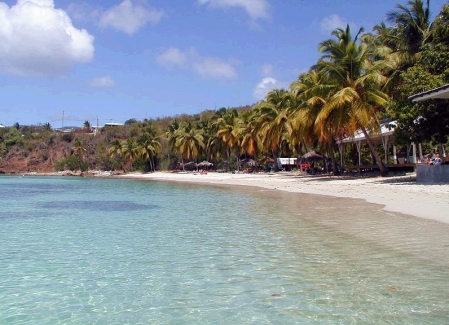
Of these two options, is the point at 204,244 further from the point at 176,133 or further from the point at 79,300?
the point at 176,133

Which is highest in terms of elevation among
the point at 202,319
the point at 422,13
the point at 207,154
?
the point at 422,13

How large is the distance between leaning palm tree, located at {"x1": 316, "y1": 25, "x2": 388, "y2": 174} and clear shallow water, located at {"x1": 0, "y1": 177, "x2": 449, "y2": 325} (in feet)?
42.6

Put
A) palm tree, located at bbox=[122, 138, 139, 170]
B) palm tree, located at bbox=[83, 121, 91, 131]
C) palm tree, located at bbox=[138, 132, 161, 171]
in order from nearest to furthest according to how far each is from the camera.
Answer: palm tree, located at bbox=[138, 132, 161, 171] < palm tree, located at bbox=[122, 138, 139, 170] < palm tree, located at bbox=[83, 121, 91, 131]

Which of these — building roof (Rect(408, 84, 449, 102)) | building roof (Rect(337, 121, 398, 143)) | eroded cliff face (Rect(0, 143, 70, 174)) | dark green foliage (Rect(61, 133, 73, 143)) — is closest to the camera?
building roof (Rect(408, 84, 449, 102))

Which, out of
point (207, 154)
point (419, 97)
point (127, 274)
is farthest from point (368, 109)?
point (207, 154)

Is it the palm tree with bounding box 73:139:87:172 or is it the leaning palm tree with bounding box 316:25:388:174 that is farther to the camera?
the palm tree with bounding box 73:139:87:172

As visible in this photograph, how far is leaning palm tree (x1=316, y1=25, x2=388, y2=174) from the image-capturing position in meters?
24.4

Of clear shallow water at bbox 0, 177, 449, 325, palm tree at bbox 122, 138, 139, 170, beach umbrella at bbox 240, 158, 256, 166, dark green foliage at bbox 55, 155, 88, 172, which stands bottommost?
clear shallow water at bbox 0, 177, 449, 325

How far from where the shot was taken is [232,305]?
533 cm

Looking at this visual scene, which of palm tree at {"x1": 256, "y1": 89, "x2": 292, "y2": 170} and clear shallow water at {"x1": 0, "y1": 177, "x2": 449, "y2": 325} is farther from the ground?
palm tree at {"x1": 256, "y1": 89, "x2": 292, "y2": 170}

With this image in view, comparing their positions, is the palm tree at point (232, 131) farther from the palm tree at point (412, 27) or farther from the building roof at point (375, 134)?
the palm tree at point (412, 27)

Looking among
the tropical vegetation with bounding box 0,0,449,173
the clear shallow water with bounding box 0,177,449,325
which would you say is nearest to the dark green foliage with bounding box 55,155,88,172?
the tropical vegetation with bounding box 0,0,449,173

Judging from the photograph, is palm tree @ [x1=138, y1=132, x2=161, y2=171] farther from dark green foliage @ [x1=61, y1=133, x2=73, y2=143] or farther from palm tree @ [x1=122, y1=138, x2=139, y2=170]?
dark green foliage @ [x1=61, y1=133, x2=73, y2=143]

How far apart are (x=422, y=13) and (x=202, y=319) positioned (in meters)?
23.5
